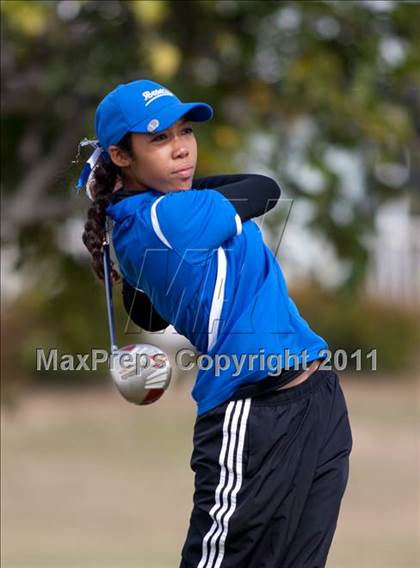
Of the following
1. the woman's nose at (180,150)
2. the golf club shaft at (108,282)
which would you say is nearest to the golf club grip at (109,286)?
the golf club shaft at (108,282)

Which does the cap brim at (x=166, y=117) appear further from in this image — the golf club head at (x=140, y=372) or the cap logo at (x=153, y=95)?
the golf club head at (x=140, y=372)

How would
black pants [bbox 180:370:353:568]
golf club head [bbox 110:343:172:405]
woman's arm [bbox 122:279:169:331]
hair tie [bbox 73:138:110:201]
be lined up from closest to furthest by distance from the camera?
black pants [bbox 180:370:353:568] < golf club head [bbox 110:343:172:405] < hair tie [bbox 73:138:110:201] < woman's arm [bbox 122:279:169:331]

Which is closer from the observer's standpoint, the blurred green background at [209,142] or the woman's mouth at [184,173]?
the woman's mouth at [184,173]

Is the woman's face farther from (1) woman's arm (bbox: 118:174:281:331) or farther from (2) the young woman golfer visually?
(1) woman's arm (bbox: 118:174:281:331)

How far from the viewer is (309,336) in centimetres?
394

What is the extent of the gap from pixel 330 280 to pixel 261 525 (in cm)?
884

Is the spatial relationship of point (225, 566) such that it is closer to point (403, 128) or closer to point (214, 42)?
point (403, 128)

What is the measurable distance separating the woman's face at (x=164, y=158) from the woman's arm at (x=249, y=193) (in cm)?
13

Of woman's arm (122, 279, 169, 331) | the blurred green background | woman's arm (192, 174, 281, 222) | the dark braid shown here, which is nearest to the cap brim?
the dark braid

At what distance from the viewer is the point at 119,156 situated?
391cm

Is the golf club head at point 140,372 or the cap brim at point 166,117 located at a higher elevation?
the cap brim at point 166,117

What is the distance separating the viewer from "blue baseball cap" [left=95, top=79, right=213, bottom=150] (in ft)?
12.5

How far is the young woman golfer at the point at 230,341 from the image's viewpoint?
12.3ft

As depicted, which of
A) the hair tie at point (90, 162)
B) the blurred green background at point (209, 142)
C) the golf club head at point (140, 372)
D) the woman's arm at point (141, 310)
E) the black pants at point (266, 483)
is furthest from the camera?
the blurred green background at point (209, 142)
